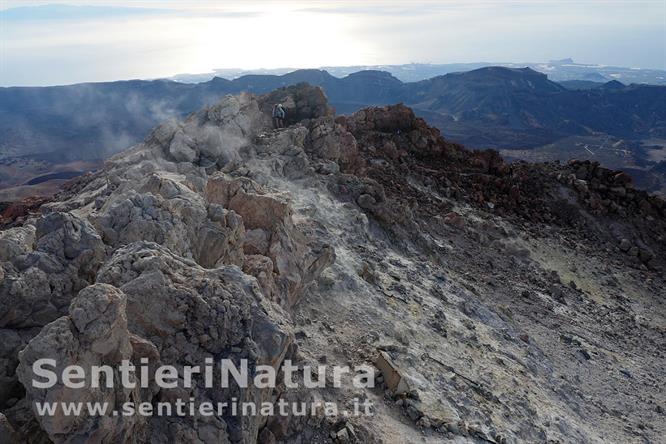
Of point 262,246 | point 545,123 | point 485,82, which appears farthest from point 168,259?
point 485,82

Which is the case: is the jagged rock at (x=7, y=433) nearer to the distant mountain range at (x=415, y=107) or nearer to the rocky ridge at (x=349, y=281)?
the rocky ridge at (x=349, y=281)

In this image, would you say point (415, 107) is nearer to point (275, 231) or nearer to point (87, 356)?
point (275, 231)

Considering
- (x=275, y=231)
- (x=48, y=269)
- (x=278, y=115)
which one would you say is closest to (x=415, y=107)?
(x=278, y=115)

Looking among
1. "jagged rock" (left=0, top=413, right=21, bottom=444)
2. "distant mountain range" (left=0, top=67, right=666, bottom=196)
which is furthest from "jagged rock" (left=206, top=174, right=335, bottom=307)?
"distant mountain range" (left=0, top=67, right=666, bottom=196)

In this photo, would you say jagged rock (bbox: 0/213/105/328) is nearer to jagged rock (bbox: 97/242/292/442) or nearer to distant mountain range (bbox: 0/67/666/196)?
jagged rock (bbox: 97/242/292/442)

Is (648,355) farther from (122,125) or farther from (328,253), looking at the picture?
(122,125)

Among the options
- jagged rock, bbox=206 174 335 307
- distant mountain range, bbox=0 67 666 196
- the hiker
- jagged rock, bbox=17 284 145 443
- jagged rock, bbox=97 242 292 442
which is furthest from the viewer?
distant mountain range, bbox=0 67 666 196
